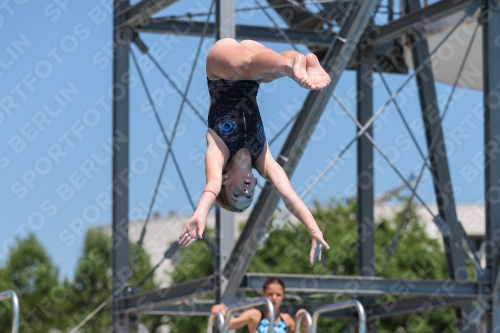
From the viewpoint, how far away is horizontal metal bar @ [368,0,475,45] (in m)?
13.6

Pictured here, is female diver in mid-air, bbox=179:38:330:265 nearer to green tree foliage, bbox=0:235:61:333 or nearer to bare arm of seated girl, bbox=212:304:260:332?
bare arm of seated girl, bbox=212:304:260:332

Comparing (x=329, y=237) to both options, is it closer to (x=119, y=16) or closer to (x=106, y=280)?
(x=106, y=280)

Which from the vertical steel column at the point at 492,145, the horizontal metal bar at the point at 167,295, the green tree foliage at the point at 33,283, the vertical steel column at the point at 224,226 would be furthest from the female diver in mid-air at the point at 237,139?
the green tree foliage at the point at 33,283

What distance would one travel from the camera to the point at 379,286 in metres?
13.2

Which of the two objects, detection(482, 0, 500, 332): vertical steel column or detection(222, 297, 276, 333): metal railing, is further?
detection(482, 0, 500, 332): vertical steel column

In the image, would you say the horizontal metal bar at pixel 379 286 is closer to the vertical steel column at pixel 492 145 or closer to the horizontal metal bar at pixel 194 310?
the vertical steel column at pixel 492 145

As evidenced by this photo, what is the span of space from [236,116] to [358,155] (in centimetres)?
892

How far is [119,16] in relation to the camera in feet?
51.3

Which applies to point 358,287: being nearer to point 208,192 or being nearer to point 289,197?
point 289,197

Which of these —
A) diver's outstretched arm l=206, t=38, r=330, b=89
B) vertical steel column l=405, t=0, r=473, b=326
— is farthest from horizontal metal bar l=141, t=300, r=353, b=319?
diver's outstretched arm l=206, t=38, r=330, b=89

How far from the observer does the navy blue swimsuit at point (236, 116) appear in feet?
24.8

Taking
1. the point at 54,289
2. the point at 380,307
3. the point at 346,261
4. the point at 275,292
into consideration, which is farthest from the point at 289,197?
the point at 54,289

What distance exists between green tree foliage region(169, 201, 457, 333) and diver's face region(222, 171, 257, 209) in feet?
95.1

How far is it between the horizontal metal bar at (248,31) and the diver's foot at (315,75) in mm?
9062
